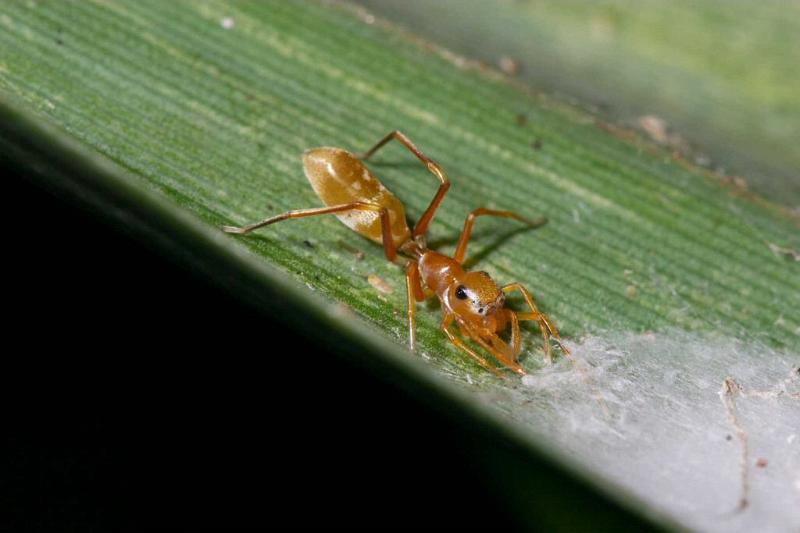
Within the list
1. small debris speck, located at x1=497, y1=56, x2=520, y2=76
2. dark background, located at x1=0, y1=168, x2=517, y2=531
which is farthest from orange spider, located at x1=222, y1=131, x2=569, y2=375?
small debris speck, located at x1=497, y1=56, x2=520, y2=76

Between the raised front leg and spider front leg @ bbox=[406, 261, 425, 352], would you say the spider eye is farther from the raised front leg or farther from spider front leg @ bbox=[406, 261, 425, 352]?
the raised front leg

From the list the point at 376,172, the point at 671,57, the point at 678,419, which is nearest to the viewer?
the point at 678,419

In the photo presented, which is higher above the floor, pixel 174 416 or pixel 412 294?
pixel 412 294

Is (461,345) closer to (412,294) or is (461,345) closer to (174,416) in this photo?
(412,294)

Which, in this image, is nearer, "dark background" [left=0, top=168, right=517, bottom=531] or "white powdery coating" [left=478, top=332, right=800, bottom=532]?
"white powdery coating" [left=478, top=332, right=800, bottom=532]

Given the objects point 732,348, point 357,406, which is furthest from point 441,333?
point 732,348

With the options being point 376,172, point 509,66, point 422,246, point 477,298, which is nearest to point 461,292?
point 477,298
